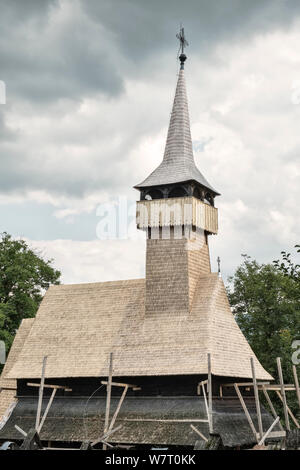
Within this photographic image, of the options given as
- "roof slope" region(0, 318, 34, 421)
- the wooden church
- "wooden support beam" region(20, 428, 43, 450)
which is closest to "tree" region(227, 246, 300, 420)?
the wooden church

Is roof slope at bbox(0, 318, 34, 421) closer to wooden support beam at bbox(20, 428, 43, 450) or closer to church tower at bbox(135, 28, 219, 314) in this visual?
church tower at bbox(135, 28, 219, 314)

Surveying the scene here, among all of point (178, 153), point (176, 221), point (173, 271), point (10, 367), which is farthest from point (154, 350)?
point (178, 153)

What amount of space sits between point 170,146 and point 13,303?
1759 cm

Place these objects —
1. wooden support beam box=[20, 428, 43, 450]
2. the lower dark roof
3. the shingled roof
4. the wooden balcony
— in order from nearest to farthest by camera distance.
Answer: wooden support beam box=[20, 428, 43, 450] → the lower dark roof → the wooden balcony → the shingled roof

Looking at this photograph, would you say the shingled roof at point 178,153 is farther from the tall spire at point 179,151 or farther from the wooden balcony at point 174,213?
the wooden balcony at point 174,213

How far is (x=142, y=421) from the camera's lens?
26.5 m

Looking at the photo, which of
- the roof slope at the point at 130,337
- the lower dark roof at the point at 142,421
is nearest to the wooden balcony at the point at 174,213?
the roof slope at the point at 130,337

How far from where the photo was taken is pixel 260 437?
24.2 m

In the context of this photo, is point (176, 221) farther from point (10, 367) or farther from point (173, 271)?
point (10, 367)

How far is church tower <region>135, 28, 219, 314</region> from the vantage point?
99.7ft

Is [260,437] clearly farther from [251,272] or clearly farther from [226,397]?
[251,272]

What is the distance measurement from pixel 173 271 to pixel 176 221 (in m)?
2.73
